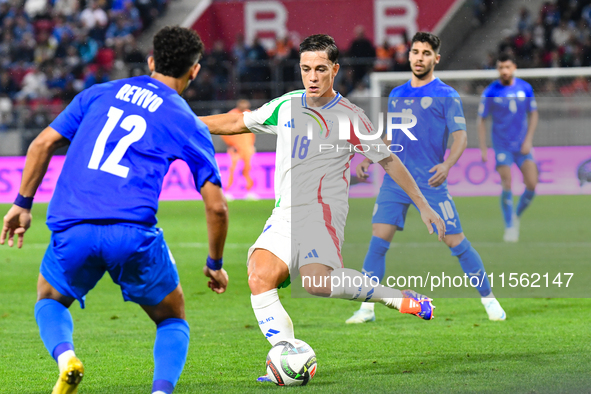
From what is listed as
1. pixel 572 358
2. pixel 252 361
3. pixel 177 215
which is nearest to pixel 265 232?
pixel 252 361

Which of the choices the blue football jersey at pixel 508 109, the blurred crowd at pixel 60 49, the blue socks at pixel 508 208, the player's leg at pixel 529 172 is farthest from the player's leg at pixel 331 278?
the blurred crowd at pixel 60 49

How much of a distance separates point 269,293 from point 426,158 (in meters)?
2.46

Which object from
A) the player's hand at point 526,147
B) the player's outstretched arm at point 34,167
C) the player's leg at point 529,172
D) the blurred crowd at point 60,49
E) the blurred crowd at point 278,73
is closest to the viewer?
the player's outstretched arm at point 34,167

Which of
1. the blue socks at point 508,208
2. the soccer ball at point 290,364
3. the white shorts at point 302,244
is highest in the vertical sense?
the white shorts at point 302,244

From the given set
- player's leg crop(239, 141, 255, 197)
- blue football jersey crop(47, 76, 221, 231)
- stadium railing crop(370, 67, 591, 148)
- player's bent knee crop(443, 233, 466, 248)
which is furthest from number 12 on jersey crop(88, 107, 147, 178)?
stadium railing crop(370, 67, 591, 148)

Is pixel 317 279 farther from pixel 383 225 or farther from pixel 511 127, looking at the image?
pixel 511 127

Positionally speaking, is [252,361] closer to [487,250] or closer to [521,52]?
[487,250]

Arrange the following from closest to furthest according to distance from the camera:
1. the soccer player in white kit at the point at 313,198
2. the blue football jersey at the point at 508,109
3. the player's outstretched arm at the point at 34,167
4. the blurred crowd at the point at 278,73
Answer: the player's outstretched arm at the point at 34,167 → the soccer player in white kit at the point at 313,198 → the blue football jersey at the point at 508,109 → the blurred crowd at the point at 278,73

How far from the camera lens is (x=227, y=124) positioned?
16.4ft

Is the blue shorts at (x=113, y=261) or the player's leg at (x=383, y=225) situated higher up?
the blue shorts at (x=113, y=261)

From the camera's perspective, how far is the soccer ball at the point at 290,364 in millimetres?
4371

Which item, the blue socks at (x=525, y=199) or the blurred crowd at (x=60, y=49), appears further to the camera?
the blurred crowd at (x=60, y=49)

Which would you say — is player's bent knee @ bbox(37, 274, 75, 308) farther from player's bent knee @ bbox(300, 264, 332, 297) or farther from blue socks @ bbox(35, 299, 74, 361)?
player's bent knee @ bbox(300, 264, 332, 297)

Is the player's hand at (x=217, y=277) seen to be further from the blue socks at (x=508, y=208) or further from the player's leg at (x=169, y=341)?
the blue socks at (x=508, y=208)
